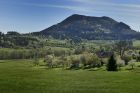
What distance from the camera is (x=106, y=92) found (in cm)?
6819

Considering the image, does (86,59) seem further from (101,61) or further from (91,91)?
(91,91)

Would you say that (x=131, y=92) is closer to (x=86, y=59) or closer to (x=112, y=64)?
(x=112, y=64)

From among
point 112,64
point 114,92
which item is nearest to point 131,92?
point 114,92

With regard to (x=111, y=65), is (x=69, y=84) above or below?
above

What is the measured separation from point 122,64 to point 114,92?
380 feet

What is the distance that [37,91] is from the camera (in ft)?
224

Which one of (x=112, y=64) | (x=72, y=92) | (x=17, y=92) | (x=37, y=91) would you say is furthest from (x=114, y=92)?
(x=112, y=64)

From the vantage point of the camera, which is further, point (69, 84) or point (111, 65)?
point (111, 65)

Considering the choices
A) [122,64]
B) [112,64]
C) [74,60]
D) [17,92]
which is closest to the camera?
[17,92]

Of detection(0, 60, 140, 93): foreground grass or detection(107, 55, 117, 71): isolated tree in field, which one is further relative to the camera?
detection(107, 55, 117, 71): isolated tree in field

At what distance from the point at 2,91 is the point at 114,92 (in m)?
23.9

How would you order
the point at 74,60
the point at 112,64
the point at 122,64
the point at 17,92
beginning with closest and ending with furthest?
the point at 17,92, the point at 112,64, the point at 122,64, the point at 74,60

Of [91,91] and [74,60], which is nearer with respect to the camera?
[91,91]

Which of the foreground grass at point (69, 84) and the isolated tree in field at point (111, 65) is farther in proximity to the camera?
the isolated tree in field at point (111, 65)
